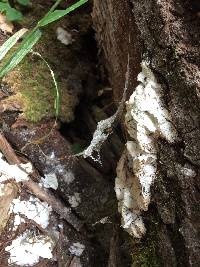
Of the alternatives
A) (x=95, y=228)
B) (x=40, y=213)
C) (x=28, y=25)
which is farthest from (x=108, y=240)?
(x=28, y=25)

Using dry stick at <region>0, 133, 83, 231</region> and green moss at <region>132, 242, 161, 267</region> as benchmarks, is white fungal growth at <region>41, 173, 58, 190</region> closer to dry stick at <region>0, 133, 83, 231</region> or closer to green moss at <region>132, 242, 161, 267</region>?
dry stick at <region>0, 133, 83, 231</region>

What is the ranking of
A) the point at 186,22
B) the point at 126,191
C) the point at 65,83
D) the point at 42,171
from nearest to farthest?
the point at 186,22
the point at 126,191
the point at 42,171
the point at 65,83

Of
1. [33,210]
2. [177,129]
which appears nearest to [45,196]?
[33,210]

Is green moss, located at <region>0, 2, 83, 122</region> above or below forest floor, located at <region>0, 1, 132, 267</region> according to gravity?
above

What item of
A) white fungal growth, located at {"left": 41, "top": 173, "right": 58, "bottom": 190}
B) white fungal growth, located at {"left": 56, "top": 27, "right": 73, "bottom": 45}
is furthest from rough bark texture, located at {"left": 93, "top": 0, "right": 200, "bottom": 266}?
white fungal growth, located at {"left": 56, "top": 27, "right": 73, "bottom": 45}

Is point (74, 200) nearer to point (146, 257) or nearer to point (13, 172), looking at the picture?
point (13, 172)

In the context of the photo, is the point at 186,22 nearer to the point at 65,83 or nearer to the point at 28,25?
the point at 65,83

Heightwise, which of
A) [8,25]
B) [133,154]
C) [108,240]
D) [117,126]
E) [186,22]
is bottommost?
[108,240]
